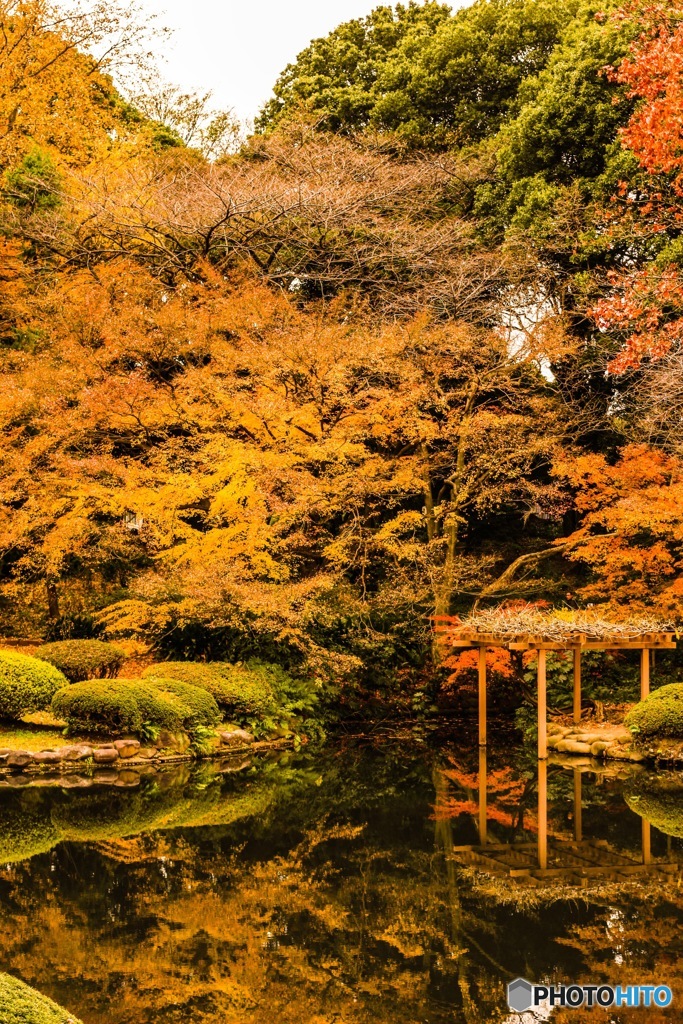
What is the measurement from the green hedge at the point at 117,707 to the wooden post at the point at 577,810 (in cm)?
494

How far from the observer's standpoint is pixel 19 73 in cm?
1564

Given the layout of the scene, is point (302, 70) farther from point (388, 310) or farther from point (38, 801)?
point (38, 801)

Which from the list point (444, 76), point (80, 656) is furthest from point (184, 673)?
point (444, 76)

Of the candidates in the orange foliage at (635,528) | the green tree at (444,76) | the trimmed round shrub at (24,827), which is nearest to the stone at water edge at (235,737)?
the trimmed round shrub at (24,827)

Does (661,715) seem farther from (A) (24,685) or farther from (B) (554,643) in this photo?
(A) (24,685)

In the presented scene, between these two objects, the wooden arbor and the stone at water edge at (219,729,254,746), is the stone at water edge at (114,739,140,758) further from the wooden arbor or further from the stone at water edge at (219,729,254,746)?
the wooden arbor

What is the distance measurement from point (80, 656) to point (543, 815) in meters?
6.85

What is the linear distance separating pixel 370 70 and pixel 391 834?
18.7 meters

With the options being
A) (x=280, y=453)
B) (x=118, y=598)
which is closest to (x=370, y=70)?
(x=280, y=453)

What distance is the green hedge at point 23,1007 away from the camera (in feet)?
10.1

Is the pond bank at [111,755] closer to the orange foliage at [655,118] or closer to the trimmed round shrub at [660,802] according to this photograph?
the trimmed round shrub at [660,802]

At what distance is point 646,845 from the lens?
26.9ft

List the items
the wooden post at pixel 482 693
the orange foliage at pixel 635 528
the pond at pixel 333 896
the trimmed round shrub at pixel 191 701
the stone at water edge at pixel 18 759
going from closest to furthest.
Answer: the pond at pixel 333 896, the stone at water edge at pixel 18 759, the trimmed round shrub at pixel 191 701, the wooden post at pixel 482 693, the orange foliage at pixel 635 528

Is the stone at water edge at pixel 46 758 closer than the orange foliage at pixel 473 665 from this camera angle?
Yes
